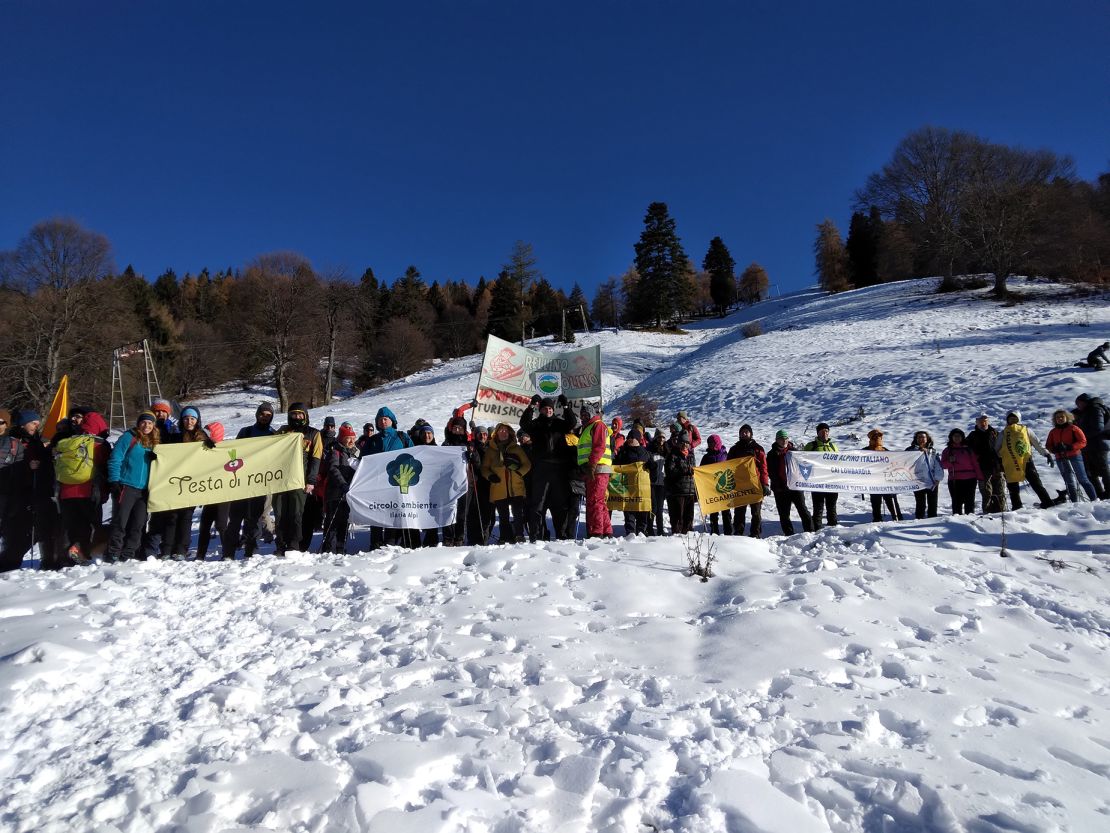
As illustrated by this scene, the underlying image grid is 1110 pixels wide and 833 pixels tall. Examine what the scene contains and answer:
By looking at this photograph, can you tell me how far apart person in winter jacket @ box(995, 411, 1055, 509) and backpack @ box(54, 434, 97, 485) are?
12267 millimetres

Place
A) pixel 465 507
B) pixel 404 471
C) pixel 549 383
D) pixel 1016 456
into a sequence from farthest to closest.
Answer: pixel 549 383 < pixel 1016 456 < pixel 465 507 < pixel 404 471

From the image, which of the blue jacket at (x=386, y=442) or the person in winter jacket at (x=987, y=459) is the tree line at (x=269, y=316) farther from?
the person in winter jacket at (x=987, y=459)

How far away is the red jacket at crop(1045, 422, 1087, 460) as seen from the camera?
8430 mm

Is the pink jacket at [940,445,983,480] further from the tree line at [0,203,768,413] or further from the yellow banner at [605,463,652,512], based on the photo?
the tree line at [0,203,768,413]

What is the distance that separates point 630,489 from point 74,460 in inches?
277

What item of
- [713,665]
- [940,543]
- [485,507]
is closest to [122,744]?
[713,665]

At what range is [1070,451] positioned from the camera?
8484mm

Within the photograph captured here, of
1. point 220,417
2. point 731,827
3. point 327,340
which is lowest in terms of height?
point 731,827

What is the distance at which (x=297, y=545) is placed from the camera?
7.42 m

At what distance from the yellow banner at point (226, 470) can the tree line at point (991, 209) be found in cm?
3593

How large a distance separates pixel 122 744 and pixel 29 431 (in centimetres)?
552

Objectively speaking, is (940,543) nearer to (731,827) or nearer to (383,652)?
(731,827)

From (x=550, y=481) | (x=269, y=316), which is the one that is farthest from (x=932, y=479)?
(x=269, y=316)

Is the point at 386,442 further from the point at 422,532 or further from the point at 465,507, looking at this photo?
the point at 465,507
